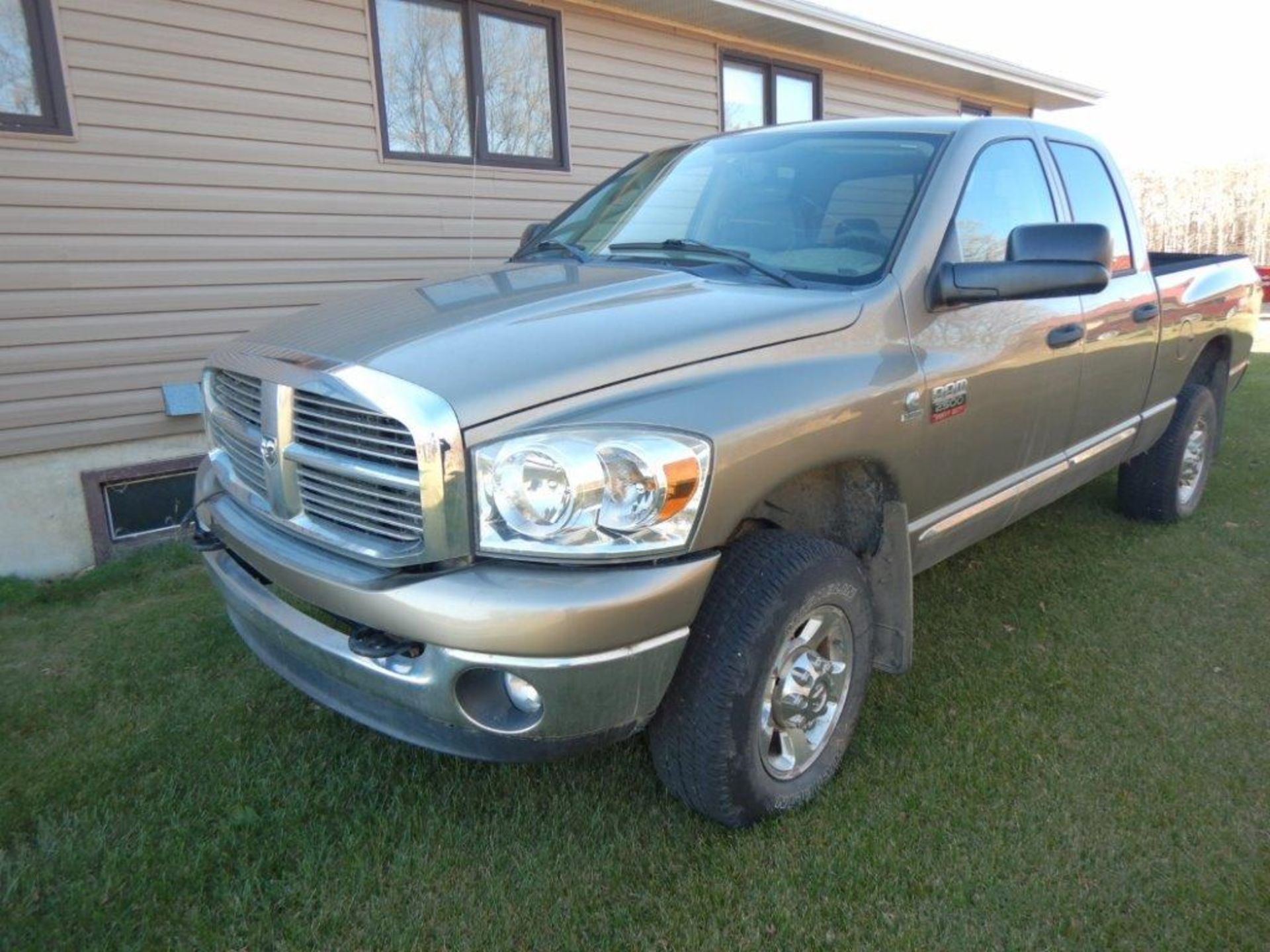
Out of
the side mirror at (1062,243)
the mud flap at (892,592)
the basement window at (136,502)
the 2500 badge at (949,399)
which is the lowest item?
the basement window at (136,502)

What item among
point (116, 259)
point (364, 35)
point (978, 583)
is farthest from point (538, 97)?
point (978, 583)

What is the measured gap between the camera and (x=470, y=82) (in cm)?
633

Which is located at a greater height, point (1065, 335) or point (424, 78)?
point (424, 78)

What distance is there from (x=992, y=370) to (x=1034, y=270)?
1.22 ft

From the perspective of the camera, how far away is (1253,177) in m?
26.1

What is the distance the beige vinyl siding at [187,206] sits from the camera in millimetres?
4719

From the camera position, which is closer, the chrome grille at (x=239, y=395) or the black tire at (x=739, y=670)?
the black tire at (x=739, y=670)

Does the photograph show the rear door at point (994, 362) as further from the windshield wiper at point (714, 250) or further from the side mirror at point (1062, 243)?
the windshield wiper at point (714, 250)

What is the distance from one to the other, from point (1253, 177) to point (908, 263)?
30163mm

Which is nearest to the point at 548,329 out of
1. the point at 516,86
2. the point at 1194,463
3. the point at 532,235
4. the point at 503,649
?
the point at 503,649

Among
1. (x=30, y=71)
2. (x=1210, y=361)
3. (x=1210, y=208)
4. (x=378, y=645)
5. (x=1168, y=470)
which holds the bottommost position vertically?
(x=1168, y=470)

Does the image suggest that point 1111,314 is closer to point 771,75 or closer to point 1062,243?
point 1062,243

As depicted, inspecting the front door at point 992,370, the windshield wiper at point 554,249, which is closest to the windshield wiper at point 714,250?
the windshield wiper at point 554,249

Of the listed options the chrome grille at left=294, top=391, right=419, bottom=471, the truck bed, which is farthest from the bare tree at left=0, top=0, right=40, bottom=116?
the truck bed
